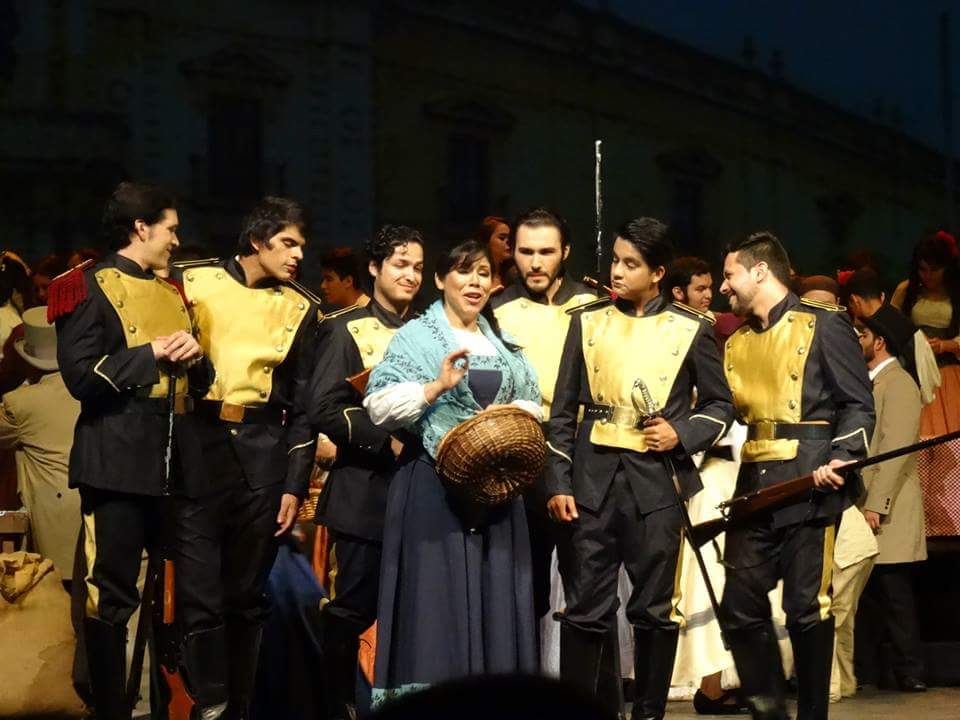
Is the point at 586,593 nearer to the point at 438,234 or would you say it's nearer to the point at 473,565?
the point at 473,565

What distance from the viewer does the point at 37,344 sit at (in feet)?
21.5

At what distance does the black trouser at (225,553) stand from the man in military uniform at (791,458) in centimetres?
149

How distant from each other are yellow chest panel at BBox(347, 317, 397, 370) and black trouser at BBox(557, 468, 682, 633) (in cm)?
83

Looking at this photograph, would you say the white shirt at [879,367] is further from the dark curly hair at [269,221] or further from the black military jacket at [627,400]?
the dark curly hair at [269,221]

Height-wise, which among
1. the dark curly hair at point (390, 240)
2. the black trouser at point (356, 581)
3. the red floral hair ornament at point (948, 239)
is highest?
the red floral hair ornament at point (948, 239)

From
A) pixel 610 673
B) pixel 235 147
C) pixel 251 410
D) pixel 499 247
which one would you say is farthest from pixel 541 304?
pixel 235 147

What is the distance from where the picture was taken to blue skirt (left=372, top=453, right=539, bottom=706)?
477 cm

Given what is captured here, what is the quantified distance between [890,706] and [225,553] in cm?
269

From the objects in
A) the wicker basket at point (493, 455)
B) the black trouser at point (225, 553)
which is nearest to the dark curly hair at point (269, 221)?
the black trouser at point (225, 553)

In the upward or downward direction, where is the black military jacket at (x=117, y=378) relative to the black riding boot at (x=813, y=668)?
upward

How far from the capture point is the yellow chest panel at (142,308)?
16.9 ft

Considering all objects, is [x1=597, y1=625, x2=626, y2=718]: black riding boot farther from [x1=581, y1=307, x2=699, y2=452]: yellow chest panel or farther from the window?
the window

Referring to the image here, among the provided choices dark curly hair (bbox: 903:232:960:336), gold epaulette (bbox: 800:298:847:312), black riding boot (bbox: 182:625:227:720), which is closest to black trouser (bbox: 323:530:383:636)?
black riding boot (bbox: 182:625:227:720)

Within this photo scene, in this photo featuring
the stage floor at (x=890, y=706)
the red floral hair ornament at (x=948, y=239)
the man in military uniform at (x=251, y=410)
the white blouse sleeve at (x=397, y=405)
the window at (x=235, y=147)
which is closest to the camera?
the white blouse sleeve at (x=397, y=405)
